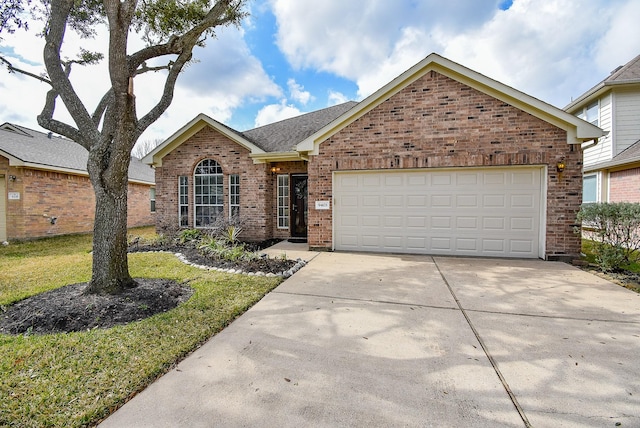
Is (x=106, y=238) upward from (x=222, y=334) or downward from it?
upward

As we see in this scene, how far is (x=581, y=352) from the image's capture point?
2859mm

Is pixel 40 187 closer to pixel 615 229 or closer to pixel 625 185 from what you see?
pixel 615 229

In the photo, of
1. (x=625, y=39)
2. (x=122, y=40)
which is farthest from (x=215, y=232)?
(x=625, y=39)

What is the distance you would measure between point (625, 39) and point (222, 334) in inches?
678

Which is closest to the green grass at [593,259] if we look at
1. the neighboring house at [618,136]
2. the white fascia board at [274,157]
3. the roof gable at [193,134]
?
the neighboring house at [618,136]

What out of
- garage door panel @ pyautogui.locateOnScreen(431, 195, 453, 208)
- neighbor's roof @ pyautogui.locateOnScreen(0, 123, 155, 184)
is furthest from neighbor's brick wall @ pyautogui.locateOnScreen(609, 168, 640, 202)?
neighbor's roof @ pyautogui.locateOnScreen(0, 123, 155, 184)

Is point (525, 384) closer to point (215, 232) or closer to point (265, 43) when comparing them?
point (215, 232)

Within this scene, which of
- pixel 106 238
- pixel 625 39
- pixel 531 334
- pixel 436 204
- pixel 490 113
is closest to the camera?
pixel 531 334

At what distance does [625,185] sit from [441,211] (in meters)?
7.32

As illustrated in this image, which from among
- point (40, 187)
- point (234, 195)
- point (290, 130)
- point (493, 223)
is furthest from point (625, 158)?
point (40, 187)

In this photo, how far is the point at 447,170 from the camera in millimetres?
7477

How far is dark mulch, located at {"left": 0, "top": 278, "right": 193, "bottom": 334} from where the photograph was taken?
11.1 feet

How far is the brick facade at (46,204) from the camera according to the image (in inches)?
405

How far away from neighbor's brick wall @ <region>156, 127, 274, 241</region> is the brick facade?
4329 millimetres
